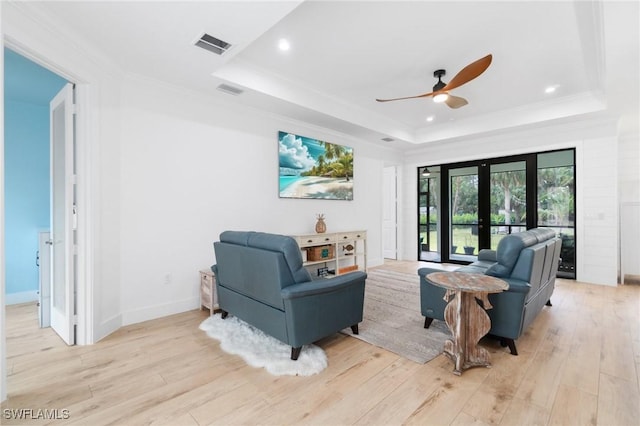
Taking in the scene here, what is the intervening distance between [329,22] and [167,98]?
2084mm

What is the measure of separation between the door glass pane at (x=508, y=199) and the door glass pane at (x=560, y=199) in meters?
0.27

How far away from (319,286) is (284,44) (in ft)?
8.34

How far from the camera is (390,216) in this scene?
741 cm

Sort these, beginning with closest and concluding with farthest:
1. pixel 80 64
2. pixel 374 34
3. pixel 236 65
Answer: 1. pixel 80 64
2. pixel 374 34
3. pixel 236 65

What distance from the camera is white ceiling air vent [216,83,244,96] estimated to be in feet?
11.6

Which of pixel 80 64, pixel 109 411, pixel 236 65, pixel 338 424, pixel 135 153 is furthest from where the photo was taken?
pixel 236 65

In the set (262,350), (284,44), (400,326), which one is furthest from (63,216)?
(400,326)

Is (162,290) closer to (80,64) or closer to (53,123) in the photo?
(53,123)

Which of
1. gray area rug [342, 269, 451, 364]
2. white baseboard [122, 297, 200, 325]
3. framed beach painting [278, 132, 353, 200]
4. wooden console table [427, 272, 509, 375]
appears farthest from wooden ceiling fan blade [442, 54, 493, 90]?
white baseboard [122, 297, 200, 325]

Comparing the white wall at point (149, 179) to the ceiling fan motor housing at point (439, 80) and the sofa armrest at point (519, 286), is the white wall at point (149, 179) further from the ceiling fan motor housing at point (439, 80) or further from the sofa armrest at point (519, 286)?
the sofa armrest at point (519, 286)

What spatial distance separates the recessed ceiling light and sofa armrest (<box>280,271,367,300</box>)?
8.15ft

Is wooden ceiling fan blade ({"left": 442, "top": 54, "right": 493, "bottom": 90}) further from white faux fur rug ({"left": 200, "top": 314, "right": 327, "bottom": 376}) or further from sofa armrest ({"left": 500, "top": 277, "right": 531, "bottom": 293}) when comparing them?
white faux fur rug ({"left": 200, "top": 314, "right": 327, "bottom": 376})

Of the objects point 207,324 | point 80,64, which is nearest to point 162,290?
point 207,324

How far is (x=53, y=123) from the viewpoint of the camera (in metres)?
3.11
